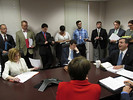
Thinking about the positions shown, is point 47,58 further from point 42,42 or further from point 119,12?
point 119,12

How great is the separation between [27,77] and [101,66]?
129cm

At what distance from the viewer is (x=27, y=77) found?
1769mm

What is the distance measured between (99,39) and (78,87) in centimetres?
359

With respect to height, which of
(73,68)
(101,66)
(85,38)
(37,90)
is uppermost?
(85,38)

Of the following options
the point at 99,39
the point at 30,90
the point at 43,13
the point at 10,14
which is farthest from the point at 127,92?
the point at 10,14

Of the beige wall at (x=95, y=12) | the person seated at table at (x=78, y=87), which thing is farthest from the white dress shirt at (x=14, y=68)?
the beige wall at (x=95, y=12)

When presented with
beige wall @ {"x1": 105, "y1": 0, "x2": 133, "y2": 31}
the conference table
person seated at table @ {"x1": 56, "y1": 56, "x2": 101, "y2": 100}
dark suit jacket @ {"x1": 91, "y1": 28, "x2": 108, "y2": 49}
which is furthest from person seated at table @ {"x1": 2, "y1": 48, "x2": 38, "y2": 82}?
beige wall @ {"x1": 105, "y1": 0, "x2": 133, "y2": 31}

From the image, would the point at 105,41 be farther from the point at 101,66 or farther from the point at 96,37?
the point at 101,66

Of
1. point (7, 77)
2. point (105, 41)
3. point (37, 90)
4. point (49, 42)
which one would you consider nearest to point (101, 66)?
point (37, 90)

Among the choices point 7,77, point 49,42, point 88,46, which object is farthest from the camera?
point 88,46

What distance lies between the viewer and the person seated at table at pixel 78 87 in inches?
36.8

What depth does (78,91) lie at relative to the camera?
0.93 meters

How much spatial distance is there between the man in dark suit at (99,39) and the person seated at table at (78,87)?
342 cm

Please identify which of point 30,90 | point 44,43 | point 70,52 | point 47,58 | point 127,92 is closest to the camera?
point 127,92
